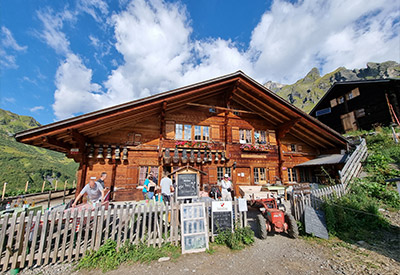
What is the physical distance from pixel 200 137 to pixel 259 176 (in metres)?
5.81

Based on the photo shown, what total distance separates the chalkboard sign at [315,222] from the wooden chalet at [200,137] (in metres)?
5.24

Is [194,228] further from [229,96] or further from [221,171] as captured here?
[229,96]

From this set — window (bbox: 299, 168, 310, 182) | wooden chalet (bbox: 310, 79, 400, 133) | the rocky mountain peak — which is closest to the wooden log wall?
window (bbox: 299, 168, 310, 182)

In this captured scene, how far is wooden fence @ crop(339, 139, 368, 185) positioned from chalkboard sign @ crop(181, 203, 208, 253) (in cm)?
839

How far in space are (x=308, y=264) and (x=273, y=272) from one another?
3.57ft

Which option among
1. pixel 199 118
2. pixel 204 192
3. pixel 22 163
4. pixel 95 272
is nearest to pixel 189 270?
pixel 95 272

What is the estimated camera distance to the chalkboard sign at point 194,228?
497cm

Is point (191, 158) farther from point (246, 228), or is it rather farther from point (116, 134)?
point (246, 228)

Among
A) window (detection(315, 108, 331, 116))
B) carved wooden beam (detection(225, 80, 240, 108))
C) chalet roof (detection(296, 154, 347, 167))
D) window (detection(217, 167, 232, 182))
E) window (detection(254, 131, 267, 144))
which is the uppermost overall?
window (detection(315, 108, 331, 116))

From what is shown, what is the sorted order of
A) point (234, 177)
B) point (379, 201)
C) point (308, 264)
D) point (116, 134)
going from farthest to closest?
point (234, 177)
point (116, 134)
point (379, 201)
point (308, 264)

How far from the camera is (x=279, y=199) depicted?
9453mm

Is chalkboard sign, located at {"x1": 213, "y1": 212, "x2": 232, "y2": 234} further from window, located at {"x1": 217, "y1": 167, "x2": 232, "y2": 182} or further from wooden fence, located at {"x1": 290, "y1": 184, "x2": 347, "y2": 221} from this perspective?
window, located at {"x1": 217, "y1": 167, "x2": 232, "y2": 182}

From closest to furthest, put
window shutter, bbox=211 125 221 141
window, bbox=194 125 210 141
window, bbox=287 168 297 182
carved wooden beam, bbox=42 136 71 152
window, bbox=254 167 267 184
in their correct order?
carved wooden beam, bbox=42 136 71 152 → window, bbox=194 125 210 141 → window shutter, bbox=211 125 221 141 → window, bbox=254 167 267 184 → window, bbox=287 168 297 182

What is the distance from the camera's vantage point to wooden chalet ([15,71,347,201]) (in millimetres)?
9570
